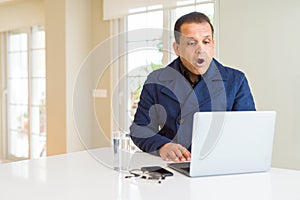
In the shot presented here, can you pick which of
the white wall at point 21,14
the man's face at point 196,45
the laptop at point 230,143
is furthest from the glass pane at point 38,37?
the laptop at point 230,143

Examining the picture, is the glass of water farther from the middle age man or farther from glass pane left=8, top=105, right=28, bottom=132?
glass pane left=8, top=105, right=28, bottom=132

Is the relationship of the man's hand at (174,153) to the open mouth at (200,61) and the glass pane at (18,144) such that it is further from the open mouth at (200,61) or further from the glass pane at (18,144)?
the glass pane at (18,144)

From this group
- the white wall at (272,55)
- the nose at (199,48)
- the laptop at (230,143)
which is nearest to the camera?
the laptop at (230,143)

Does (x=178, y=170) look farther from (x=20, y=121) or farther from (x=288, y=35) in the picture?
(x=20, y=121)

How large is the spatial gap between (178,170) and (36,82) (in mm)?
4125

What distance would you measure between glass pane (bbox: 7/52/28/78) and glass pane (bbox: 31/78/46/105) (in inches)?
12.5

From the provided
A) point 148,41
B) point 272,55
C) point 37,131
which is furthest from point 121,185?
point 37,131

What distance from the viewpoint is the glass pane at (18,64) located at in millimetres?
5281

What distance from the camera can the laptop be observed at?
3.96ft

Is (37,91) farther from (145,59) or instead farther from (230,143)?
(230,143)

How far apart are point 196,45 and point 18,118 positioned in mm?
4414

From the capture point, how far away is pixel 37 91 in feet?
16.6

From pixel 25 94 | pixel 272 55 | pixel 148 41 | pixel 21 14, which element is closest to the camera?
pixel 272 55

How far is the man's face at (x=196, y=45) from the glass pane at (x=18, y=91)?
4.09 metres
